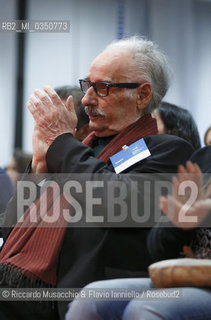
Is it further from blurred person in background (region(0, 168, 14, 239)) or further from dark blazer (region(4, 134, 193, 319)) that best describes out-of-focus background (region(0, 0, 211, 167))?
dark blazer (region(4, 134, 193, 319))

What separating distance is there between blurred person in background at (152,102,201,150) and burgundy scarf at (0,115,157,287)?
63cm

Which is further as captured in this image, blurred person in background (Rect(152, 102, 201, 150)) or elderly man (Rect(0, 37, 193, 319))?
blurred person in background (Rect(152, 102, 201, 150))

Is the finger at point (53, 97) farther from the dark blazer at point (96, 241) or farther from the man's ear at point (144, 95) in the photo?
the man's ear at point (144, 95)

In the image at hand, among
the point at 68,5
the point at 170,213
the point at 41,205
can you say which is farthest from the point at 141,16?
the point at 170,213

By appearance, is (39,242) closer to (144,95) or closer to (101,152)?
(101,152)

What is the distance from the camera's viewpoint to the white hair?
1.60m

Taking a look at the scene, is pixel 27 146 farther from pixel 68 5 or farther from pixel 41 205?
pixel 41 205

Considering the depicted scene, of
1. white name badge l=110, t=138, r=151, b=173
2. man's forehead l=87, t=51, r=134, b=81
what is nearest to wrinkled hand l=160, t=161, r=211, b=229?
white name badge l=110, t=138, r=151, b=173

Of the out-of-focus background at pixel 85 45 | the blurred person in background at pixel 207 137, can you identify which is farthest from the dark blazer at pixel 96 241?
the out-of-focus background at pixel 85 45

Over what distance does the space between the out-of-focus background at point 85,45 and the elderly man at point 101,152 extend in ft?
5.07

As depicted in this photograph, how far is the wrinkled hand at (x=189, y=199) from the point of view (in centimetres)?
101

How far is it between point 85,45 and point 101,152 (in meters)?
2.73

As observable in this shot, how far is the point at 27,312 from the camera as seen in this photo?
1.42m

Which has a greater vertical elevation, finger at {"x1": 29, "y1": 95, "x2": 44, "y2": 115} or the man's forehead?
the man's forehead
